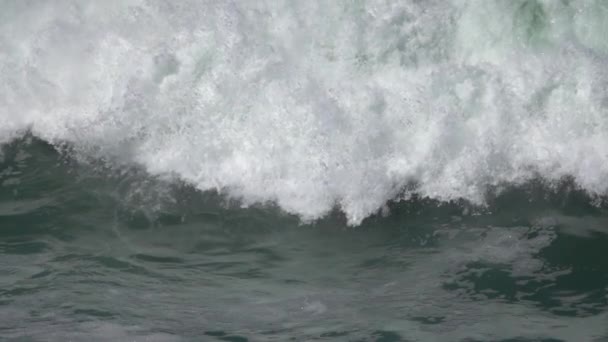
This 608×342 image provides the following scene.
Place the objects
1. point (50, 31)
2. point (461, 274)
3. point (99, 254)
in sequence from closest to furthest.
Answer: point (461, 274) < point (99, 254) < point (50, 31)

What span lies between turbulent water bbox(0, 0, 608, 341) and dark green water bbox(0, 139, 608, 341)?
2cm

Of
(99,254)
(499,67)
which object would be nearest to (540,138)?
(499,67)

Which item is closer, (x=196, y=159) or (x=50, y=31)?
(x=196, y=159)

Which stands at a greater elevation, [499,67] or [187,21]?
[187,21]

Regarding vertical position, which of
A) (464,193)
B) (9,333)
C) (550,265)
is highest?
(464,193)

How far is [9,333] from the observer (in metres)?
5.59

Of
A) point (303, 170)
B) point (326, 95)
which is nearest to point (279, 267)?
point (303, 170)

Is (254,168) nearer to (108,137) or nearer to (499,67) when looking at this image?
(108,137)

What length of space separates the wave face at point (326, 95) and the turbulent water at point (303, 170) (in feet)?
0.06

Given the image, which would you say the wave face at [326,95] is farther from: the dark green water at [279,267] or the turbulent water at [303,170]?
the dark green water at [279,267]

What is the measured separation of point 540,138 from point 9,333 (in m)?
4.50

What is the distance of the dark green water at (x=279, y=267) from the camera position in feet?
18.7

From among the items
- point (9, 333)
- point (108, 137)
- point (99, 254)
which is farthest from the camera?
point (108, 137)

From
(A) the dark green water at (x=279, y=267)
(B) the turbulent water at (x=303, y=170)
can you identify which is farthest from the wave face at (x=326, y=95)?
(A) the dark green water at (x=279, y=267)
